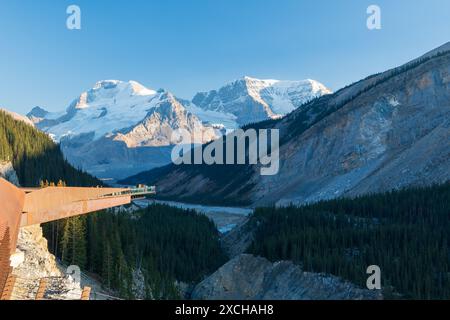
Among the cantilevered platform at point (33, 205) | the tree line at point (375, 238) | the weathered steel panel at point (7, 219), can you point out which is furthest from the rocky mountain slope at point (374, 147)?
the weathered steel panel at point (7, 219)

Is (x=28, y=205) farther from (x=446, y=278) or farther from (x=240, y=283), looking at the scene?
(x=446, y=278)

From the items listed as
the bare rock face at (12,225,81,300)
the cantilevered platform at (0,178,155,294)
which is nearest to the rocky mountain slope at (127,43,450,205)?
the cantilevered platform at (0,178,155,294)

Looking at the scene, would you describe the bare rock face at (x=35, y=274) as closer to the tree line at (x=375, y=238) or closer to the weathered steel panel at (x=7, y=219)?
the weathered steel panel at (x=7, y=219)

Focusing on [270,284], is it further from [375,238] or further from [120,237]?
[120,237]

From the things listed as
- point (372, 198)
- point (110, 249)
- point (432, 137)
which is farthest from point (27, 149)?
point (432, 137)

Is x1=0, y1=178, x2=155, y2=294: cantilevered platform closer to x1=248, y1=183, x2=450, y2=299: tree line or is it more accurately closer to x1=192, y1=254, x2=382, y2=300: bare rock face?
x1=192, y1=254, x2=382, y2=300: bare rock face

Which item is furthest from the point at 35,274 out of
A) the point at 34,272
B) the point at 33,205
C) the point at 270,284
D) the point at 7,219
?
the point at 270,284
